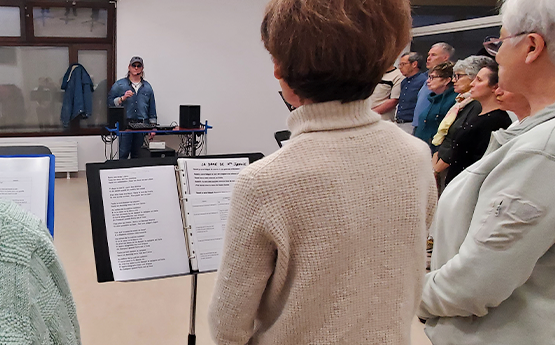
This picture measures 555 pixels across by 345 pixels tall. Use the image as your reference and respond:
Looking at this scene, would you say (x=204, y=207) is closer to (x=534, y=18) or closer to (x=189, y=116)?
(x=534, y=18)

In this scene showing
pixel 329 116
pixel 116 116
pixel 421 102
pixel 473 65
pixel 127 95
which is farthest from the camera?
pixel 127 95

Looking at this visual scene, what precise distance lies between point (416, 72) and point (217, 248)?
3.64 m

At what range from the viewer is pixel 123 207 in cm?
126

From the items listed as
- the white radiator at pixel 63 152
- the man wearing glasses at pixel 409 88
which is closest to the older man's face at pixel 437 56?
the man wearing glasses at pixel 409 88

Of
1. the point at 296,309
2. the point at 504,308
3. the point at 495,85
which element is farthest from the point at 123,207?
the point at 495,85

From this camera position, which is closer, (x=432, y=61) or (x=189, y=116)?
(x=432, y=61)

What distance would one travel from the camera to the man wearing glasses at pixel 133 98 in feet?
18.9

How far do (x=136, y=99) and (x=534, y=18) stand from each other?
214 inches

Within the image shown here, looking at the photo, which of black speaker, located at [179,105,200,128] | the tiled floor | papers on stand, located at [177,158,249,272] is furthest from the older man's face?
papers on stand, located at [177,158,249,272]

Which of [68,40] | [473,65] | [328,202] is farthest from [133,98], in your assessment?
[328,202]

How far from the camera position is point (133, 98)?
Answer: 5.79 meters

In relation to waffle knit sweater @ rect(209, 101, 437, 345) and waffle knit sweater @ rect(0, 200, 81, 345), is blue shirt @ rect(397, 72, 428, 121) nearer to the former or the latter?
waffle knit sweater @ rect(209, 101, 437, 345)

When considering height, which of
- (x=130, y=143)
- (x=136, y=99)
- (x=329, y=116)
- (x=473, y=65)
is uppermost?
(x=473, y=65)

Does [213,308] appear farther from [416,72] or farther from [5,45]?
[5,45]
